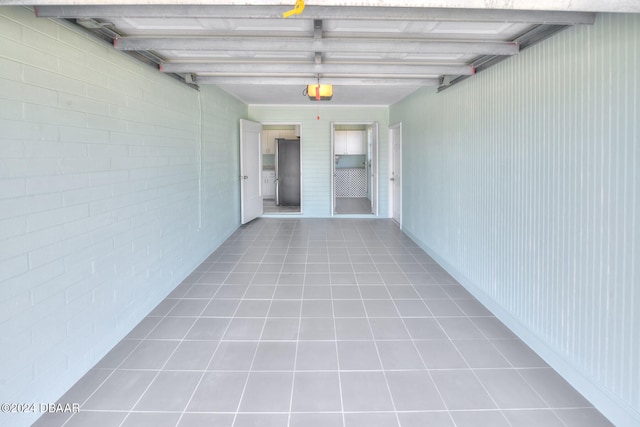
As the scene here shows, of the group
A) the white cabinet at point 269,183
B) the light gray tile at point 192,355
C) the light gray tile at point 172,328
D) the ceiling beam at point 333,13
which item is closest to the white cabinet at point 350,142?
the white cabinet at point 269,183

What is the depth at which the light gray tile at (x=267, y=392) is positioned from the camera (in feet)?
6.89

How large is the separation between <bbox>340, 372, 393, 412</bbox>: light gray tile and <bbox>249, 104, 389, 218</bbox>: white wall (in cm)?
628

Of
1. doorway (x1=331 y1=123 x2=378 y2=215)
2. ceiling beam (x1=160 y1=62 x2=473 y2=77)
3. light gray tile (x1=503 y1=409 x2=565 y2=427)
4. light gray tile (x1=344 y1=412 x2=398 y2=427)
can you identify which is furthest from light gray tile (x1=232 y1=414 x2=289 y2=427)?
doorway (x1=331 y1=123 x2=378 y2=215)

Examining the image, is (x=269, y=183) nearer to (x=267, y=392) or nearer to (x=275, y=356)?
(x=275, y=356)

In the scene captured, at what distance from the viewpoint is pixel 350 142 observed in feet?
38.9

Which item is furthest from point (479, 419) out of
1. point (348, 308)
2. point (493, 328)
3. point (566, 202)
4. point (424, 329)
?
point (348, 308)

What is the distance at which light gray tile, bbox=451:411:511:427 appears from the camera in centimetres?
197

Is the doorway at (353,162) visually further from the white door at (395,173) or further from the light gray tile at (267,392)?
the light gray tile at (267,392)

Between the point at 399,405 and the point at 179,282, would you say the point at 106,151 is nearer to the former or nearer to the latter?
the point at 179,282

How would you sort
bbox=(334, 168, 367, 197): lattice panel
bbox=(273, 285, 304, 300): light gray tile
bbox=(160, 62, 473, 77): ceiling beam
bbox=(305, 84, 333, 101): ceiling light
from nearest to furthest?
bbox=(160, 62, 473, 77): ceiling beam, bbox=(273, 285, 304, 300): light gray tile, bbox=(305, 84, 333, 101): ceiling light, bbox=(334, 168, 367, 197): lattice panel

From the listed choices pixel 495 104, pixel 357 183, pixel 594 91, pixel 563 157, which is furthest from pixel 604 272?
pixel 357 183

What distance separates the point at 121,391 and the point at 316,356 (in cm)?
117

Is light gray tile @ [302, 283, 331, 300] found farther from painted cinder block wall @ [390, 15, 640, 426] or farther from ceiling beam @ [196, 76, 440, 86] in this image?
ceiling beam @ [196, 76, 440, 86]

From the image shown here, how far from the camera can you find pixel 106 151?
8.80 feet
